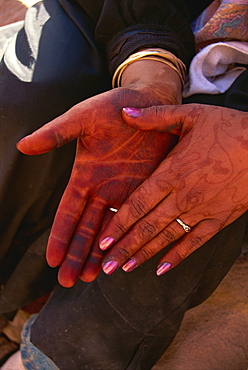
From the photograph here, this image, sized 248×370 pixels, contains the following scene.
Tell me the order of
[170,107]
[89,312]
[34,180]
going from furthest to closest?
[34,180], [89,312], [170,107]

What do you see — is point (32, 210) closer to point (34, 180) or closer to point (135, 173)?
point (34, 180)

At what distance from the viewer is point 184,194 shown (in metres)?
0.87

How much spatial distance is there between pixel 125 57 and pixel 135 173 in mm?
349

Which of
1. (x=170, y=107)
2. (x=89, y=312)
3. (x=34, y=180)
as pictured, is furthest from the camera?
(x=34, y=180)

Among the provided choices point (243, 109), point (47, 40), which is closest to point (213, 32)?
Answer: point (243, 109)

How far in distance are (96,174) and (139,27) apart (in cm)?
46

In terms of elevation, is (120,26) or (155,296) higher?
(120,26)

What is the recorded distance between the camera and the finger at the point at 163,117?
34.5 inches

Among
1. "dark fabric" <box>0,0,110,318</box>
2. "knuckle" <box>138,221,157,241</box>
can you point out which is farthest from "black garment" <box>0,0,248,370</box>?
"knuckle" <box>138,221,157,241</box>

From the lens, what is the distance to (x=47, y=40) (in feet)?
3.55

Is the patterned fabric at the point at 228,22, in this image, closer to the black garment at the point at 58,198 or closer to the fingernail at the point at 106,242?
the black garment at the point at 58,198

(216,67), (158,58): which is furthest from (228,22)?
(158,58)

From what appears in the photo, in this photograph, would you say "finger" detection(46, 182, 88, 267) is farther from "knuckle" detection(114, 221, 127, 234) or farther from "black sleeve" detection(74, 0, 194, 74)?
"black sleeve" detection(74, 0, 194, 74)

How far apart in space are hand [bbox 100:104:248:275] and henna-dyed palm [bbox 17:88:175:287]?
1.8 inches
